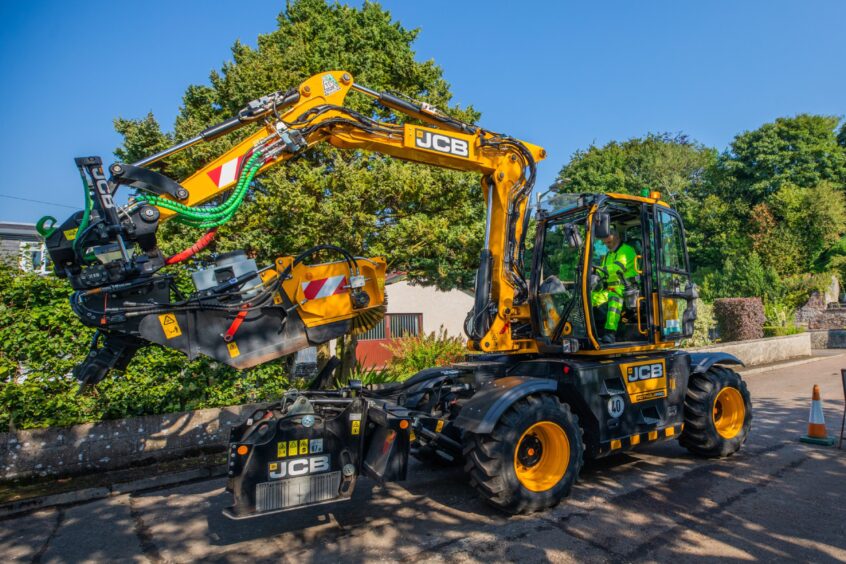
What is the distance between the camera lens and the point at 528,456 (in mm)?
4961

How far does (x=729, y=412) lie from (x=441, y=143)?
4.90 meters

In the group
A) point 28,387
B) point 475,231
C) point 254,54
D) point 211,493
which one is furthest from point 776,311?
point 28,387

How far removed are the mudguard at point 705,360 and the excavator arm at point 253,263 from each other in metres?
2.09

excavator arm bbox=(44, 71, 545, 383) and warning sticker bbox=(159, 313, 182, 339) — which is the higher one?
excavator arm bbox=(44, 71, 545, 383)

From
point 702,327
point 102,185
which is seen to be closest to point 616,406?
point 102,185

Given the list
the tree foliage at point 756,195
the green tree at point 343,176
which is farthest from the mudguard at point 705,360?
the tree foliage at point 756,195

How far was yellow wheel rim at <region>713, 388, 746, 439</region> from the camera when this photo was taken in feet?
21.3

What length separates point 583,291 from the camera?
5.43 metres

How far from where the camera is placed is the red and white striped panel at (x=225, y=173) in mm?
4508

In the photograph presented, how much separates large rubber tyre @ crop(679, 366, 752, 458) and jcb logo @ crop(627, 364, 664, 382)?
2.26ft

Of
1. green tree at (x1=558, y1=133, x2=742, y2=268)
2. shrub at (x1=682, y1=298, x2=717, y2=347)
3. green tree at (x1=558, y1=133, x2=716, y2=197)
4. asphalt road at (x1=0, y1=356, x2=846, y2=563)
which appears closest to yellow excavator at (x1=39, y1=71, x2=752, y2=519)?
asphalt road at (x1=0, y1=356, x2=846, y2=563)

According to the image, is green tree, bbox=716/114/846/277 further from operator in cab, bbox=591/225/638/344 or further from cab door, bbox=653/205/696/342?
operator in cab, bbox=591/225/638/344

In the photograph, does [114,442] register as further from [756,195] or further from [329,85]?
[756,195]

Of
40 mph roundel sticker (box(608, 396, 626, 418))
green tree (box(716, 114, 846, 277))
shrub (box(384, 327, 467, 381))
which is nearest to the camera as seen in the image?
40 mph roundel sticker (box(608, 396, 626, 418))
